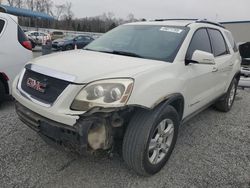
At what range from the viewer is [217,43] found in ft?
14.6

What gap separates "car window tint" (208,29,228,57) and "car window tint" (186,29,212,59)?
221 millimetres

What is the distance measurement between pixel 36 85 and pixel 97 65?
666 millimetres

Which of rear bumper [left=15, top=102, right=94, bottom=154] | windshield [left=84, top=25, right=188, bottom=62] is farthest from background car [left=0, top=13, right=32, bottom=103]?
rear bumper [left=15, top=102, right=94, bottom=154]

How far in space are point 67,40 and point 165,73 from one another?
20219mm

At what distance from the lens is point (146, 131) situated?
257 centimetres

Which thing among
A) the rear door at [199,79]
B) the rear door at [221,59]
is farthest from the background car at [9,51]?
the rear door at [221,59]

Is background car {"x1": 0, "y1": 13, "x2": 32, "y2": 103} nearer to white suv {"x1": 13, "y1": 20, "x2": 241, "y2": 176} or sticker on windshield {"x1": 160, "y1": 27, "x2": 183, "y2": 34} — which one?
white suv {"x1": 13, "y1": 20, "x2": 241, "y2": 176}

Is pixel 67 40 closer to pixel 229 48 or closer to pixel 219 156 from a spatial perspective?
pixel 229 48

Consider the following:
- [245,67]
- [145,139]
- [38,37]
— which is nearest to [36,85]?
[145,139]

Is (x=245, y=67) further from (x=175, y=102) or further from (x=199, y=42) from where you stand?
(x=175, y=102)

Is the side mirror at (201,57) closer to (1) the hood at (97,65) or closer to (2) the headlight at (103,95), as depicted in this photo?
(1) the hood at (97,65)

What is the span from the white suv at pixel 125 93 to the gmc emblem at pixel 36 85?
0.4 inches

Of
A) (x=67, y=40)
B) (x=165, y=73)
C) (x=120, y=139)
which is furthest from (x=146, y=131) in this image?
(x=67, y=40)

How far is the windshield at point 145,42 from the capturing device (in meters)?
3.27
